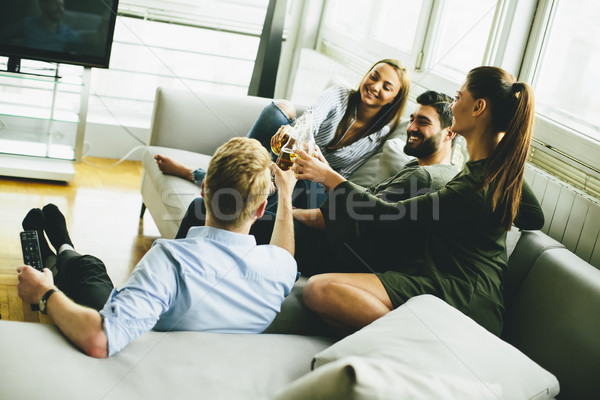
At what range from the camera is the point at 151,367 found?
4.25 ft

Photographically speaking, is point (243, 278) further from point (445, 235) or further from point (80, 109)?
point (80, 109)

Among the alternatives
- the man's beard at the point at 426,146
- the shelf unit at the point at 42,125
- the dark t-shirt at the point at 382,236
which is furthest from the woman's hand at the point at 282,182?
the shelf unit at the point at 42,125

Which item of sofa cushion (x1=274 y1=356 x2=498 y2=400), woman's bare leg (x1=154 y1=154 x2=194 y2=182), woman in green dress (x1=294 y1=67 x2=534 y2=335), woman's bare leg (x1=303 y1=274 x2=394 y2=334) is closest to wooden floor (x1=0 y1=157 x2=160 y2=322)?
woman's bare leg (x1=154 y1=154 x2=194 y2=182)

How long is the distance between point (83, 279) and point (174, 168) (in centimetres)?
99

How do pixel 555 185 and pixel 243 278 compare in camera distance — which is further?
pixel 555 185

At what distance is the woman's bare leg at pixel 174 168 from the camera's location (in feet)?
8.91

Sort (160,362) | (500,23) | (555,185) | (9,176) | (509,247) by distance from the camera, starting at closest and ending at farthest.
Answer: (160,362) → (509,247) → (555,185) → (500,23) → (9,176)

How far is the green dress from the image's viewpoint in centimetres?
173

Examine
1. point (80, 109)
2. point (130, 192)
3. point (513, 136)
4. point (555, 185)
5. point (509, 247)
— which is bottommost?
point (130, 192)

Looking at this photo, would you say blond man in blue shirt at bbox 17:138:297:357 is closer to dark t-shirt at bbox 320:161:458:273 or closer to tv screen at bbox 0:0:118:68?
dark t-shirt at bbox 320:161:458:273

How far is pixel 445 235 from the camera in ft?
5.92

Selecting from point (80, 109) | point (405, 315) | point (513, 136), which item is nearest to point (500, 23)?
point (513, 136)

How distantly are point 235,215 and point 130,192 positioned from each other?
2.28 meters

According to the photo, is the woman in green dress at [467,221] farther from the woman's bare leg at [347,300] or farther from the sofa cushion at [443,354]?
the sofa cushion at [443,354]
